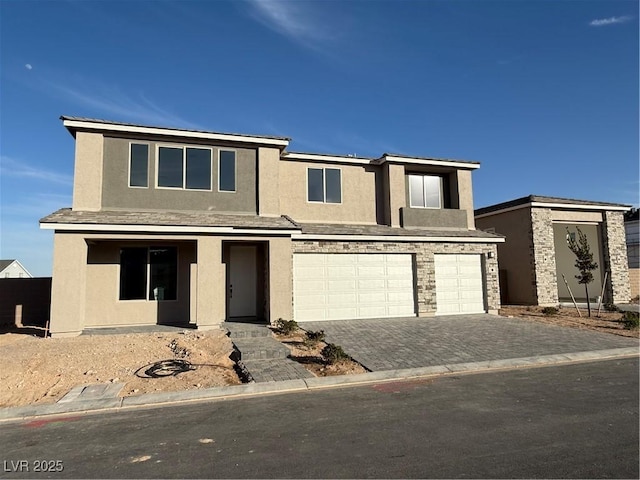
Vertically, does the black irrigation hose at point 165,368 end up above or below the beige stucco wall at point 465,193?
below

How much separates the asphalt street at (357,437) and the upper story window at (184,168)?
923 centimetres

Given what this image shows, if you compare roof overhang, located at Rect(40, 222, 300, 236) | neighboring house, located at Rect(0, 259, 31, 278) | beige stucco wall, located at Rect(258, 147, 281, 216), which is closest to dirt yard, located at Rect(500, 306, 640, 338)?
roof overhang, located at Rect(40, 222, 300, 236)

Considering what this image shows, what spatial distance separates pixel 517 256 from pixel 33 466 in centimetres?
2134

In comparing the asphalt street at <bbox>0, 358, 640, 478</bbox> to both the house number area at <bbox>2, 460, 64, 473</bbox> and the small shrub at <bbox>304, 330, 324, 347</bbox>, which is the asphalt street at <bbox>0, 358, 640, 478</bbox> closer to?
the house number area at <bbox>2, 460, 64, 473</bbox>

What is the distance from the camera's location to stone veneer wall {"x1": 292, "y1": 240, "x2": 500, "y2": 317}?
A: 14969 mm

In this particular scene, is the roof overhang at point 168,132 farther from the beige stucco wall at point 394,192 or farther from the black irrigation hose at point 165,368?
the black irrigation hose at point 165,368

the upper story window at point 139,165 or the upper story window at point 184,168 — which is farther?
the upper story window at point 184,168

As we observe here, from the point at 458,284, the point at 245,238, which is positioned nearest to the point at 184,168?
the point at 245,238

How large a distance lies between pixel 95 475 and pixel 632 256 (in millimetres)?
35787

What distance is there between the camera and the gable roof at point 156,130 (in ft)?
43.2

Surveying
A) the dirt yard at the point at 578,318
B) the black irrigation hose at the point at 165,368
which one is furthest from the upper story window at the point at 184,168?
the dirt yard at the point at 578,318

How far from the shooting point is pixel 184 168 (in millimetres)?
14367

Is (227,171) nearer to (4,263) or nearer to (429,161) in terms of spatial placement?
(429,161)

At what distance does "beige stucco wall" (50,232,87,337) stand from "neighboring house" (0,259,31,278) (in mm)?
40166
